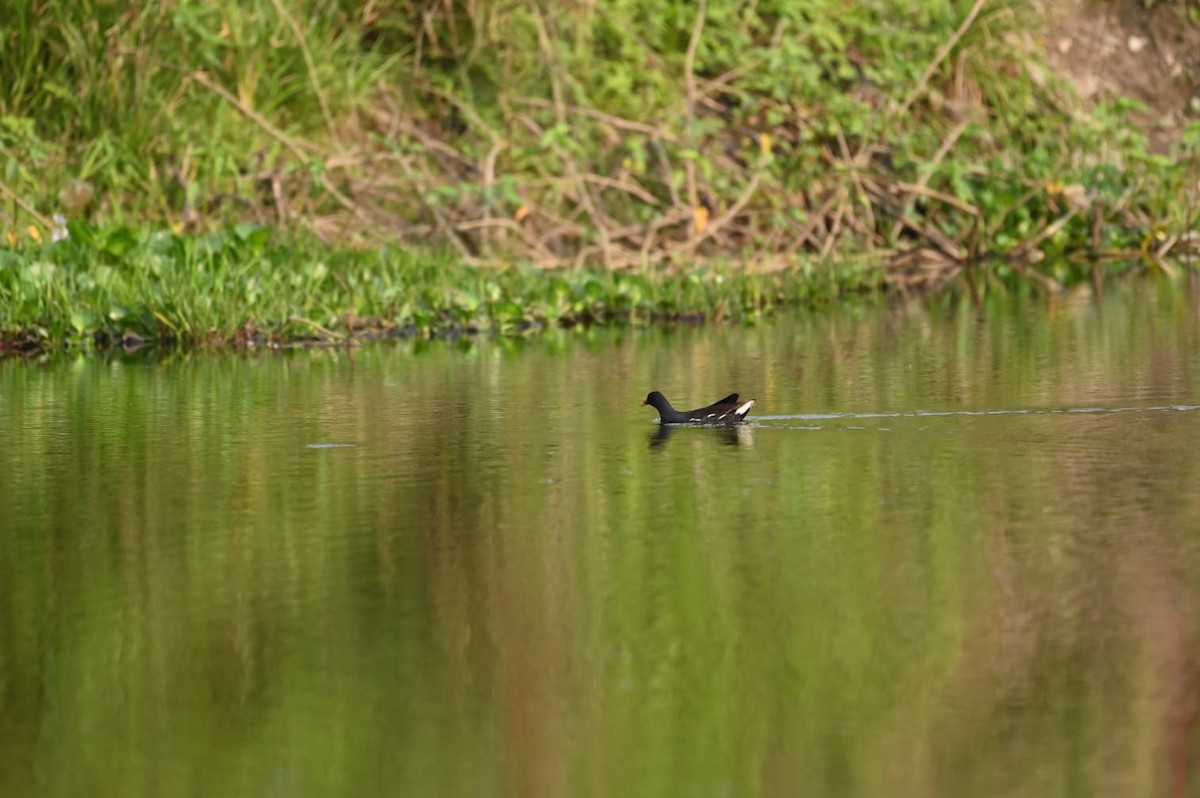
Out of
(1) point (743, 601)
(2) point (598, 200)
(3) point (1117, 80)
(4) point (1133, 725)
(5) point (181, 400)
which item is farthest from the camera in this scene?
(3) point (1117, 80)

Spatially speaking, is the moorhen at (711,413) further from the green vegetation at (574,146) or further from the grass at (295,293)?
the green vegetation at (574,146)

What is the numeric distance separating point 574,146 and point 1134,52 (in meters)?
10.5

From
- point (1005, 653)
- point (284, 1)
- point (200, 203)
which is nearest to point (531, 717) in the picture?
point (1005, 653)

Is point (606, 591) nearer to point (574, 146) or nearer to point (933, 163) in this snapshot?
point (574, 146)

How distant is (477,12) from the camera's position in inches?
886

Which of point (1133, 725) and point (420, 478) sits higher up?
point (420, 478)

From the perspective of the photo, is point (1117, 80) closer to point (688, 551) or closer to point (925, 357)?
point (925, 357)

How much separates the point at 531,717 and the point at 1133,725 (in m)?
1.40

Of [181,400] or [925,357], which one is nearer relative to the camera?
[181,400]

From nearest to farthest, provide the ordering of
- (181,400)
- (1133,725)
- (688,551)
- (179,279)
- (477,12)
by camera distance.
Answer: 1. (1133,725)
2. (688,551)
3. (181,400)
4. (179,279)
5. (477,12)

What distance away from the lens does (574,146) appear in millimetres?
20703

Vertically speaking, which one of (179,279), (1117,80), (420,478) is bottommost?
(420,478)

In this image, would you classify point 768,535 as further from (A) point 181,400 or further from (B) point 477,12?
(B) point 477,12

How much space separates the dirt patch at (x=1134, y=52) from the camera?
28.0 metres
